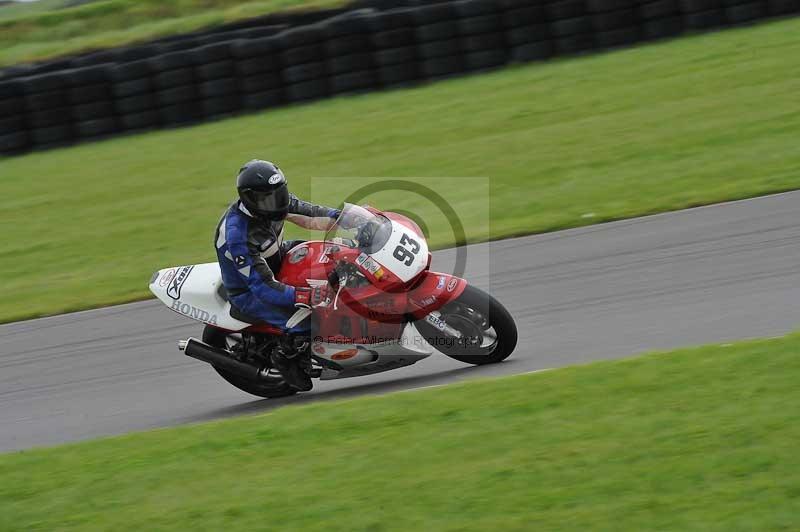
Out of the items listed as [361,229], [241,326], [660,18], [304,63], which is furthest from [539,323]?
[660,18]

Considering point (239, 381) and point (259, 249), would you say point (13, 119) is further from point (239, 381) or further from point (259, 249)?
point (259, 249)

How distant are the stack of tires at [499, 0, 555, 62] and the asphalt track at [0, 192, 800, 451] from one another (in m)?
6.20

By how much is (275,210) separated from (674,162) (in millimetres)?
5795

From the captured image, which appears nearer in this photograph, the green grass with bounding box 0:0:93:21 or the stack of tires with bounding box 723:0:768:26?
the stack of tires with bounding box 723:0:768:26

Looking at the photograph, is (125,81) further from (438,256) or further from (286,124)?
(438,256)

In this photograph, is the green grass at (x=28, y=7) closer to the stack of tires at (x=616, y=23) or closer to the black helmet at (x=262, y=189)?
the stack of tires at (x=616, y=23)

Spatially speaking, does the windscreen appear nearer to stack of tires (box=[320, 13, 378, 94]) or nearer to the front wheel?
the front wheel

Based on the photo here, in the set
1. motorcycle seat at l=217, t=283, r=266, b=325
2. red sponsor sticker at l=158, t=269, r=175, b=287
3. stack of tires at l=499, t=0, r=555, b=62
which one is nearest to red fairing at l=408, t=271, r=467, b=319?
motorcycle seat at l=217, t=283, r=266, b=325

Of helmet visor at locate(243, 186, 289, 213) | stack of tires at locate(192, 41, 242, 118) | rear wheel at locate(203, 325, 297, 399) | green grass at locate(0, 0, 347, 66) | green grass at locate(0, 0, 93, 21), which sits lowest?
rear wheel at locate(203, 325, 297, 399)

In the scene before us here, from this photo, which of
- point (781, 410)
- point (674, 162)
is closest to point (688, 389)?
point (781, 410)

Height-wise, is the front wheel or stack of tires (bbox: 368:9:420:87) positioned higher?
stack of tires (bbox: 368:9:420:87)

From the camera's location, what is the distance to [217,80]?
15.6 meters

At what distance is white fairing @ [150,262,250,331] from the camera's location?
722cm

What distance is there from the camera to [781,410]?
515 centimetres
